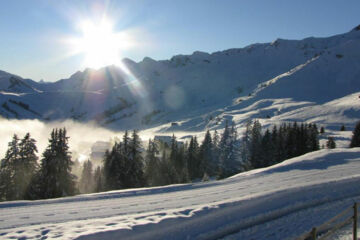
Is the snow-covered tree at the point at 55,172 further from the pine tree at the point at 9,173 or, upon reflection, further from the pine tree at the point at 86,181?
the pine tree at the point at 86,181

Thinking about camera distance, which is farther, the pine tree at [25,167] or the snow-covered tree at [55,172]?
the pine tree at [25,167]

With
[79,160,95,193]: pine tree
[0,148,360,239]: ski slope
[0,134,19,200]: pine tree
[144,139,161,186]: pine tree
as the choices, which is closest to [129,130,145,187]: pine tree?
[144,139,161,186]: pine tree

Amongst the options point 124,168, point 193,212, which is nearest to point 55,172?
point 124,168

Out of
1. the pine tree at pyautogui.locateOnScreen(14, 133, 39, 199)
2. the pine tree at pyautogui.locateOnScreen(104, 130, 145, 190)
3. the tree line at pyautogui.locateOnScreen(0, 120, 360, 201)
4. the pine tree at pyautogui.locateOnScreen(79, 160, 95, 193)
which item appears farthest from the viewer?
the pine tree at pyautogui.locateOnScreen(79, 160, 95, 193)

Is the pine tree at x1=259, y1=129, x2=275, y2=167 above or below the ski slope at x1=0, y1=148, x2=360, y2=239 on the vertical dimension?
above

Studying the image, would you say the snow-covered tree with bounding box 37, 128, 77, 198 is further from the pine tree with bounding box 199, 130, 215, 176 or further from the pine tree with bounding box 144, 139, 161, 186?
the pine tree with bounding box 199, 130, 215, 176

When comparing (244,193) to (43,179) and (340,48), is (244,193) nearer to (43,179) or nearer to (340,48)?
(43,179)

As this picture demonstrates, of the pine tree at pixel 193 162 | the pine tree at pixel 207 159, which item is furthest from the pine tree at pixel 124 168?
the pine tree at pixel 207 159

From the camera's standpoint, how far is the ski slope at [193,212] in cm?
832

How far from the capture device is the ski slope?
8.32m

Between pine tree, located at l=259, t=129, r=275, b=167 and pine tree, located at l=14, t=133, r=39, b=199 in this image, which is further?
pine tree, located at l=259, t=129, r=275, b=167

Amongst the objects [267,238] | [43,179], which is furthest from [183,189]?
[43,179]

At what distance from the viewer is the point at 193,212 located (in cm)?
953

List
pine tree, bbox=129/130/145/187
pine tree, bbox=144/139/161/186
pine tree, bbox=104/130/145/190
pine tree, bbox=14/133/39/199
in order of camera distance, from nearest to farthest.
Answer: pine tree, bbox=14/133/39/199 → pine tree, bbox=104/130/145/190 → pine tree, bbox=129/130/145/187 → pine tree, bbox=144/139/161/186
